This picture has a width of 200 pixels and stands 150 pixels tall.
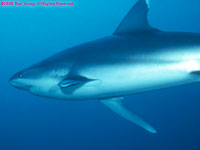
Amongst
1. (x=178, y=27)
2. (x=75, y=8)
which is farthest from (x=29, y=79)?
(x=178, y=27)

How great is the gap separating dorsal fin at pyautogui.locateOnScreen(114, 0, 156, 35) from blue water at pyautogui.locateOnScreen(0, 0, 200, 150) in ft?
23.6

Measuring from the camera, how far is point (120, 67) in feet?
7.33

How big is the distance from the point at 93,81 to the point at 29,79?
827 millimetres

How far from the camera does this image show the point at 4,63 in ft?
37.0

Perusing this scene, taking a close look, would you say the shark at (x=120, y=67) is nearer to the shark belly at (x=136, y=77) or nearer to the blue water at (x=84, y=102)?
the shark belly at (x=136, y=77)

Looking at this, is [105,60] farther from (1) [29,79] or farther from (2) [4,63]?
(2) [4,63]

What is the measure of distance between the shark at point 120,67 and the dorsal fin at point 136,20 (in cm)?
5

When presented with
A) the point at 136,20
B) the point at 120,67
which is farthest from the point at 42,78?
the point at 136,20

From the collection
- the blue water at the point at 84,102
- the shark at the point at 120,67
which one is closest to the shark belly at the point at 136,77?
the shark at the point at 120,67

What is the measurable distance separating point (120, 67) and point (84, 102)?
35.5 feet

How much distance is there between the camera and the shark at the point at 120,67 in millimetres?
2162

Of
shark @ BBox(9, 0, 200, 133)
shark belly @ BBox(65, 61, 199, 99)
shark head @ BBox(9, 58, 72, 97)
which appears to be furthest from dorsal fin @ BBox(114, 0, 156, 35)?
shark head @ BBox(9, 58, 72, 97)

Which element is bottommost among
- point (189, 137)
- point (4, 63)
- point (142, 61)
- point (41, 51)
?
point (142, 61)

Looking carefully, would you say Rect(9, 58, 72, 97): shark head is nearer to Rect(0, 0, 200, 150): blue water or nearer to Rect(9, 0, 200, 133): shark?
Rect(9, 0, 200, 133): shark
